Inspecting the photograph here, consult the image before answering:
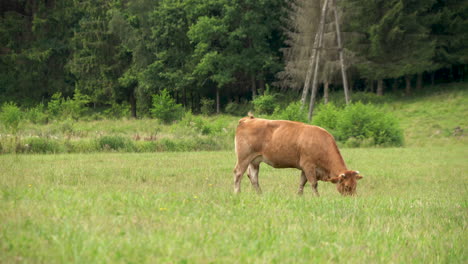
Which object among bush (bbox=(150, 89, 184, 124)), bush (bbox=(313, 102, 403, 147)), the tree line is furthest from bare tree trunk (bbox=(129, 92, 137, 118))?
bush (bbox=(313, 102, 403, 147))

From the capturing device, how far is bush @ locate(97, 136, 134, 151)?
70.5ft

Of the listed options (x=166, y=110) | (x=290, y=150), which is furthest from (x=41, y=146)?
(x=166, y=110)

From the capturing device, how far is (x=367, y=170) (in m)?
16.3

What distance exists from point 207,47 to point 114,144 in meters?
30.5

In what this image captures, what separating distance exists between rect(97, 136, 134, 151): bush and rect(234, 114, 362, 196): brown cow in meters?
11.5

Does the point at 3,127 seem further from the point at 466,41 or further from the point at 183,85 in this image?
the point at 466,41

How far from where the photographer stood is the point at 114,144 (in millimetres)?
21781

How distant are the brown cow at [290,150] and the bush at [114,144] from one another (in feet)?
37.8

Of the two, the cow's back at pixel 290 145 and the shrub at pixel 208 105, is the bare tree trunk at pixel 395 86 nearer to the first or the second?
the shrub at pixel 208 105

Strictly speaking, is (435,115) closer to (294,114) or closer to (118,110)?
(294,114)

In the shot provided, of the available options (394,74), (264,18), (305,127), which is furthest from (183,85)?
(305,127)

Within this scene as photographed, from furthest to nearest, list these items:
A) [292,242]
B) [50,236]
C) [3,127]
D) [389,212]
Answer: [3,127] < [389,212] < [292,242] < [50,236]

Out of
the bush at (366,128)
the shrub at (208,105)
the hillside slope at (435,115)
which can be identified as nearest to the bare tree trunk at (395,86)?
the hillside slope at (435,115)

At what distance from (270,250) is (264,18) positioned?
4935cm
